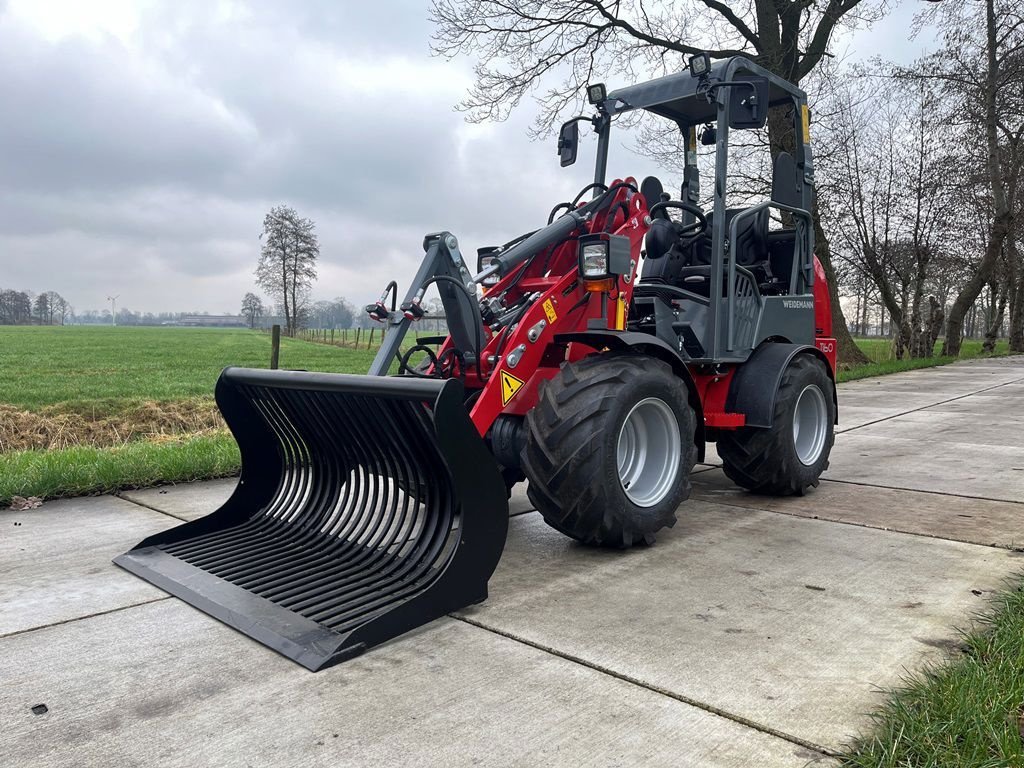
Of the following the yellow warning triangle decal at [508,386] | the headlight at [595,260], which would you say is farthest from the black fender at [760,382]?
the yellow warning triangle decal at [508,386]

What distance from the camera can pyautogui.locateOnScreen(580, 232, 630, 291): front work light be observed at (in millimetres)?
4094

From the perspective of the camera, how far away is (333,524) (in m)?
3.85

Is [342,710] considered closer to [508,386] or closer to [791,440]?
[508,386]

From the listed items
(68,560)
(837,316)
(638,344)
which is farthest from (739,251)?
(837,316)

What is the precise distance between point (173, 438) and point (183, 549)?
486 centimetres

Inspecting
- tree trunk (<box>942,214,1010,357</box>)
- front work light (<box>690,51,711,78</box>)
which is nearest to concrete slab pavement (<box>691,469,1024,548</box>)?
front work light (<box>690,51,711,78</box>)

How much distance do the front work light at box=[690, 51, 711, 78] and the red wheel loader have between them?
0.02m

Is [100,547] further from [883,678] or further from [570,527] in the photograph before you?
[883,678]

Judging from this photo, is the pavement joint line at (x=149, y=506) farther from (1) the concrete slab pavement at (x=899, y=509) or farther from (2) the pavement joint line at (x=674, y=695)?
(1) the concrete slab pavement at (x=899, y=509)

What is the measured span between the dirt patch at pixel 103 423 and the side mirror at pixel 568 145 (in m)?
6.32

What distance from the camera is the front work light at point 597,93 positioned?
515 cm

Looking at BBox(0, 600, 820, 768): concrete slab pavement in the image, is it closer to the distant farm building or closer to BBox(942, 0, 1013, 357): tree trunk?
BBox(942, 0, 1013, 357): tree trunk

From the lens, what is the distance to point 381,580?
3350 millimetres

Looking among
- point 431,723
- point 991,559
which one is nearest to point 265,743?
point 431,723
